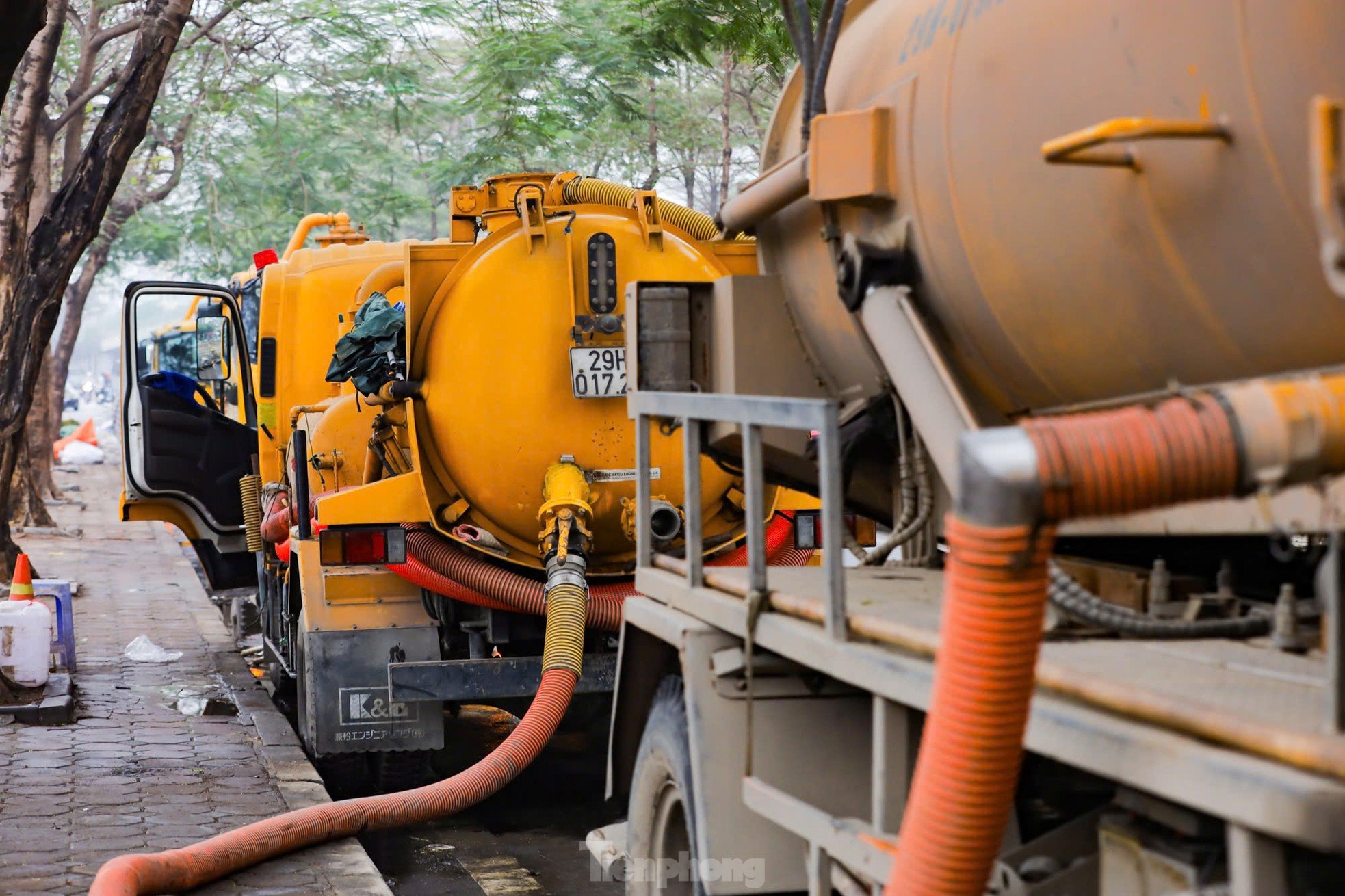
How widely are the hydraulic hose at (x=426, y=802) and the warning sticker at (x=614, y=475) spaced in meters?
0.56

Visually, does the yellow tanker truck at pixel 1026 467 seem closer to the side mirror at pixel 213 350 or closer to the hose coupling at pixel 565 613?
the hose coupling at pixel 565 613

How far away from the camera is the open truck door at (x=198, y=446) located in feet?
34.8

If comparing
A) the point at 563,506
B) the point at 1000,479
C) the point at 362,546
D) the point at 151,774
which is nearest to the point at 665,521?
the point at 563,506

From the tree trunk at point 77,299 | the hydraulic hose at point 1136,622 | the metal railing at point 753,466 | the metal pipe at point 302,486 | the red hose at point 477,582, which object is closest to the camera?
the hydraulic hose at point 1136,622

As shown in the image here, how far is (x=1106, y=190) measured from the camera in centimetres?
278

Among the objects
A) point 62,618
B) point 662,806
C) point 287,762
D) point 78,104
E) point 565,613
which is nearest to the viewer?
point 662,806

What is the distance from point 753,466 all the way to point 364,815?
3256 millimetres

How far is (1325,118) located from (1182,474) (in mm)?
575

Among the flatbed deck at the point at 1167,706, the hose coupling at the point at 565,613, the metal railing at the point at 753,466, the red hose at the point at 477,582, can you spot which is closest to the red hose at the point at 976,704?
the flatbed deck at the point at 1167,706

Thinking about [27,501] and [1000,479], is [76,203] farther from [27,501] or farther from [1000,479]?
[27,501]

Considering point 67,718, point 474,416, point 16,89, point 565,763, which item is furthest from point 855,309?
point 16,89

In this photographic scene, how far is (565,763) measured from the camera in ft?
27.5

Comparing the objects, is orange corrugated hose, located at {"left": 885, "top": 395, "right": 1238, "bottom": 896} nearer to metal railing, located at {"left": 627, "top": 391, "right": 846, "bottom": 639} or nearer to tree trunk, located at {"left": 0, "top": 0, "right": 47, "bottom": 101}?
metal railing, located at {"left": 627, "top": 391, "right": 846, "bottom": 639}

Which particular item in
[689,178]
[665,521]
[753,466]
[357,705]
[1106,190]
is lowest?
[357,705]
